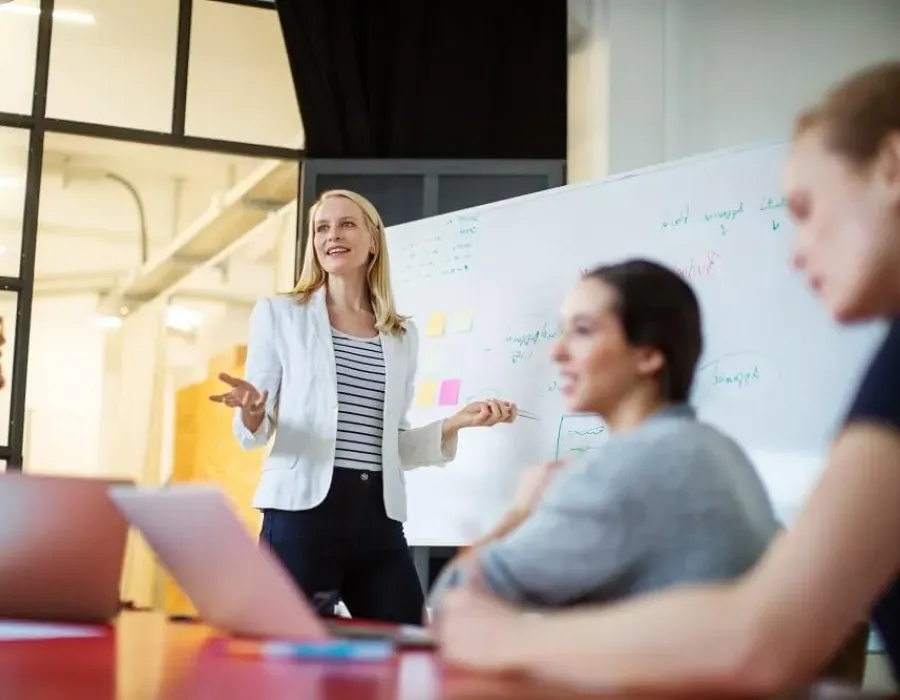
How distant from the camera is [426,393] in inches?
109

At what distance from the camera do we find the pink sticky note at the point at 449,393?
8.92 ft

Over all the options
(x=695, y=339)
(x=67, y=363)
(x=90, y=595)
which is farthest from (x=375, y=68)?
(x=695, y=339)

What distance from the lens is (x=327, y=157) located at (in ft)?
10.7

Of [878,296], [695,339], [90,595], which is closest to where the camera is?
[878,296]

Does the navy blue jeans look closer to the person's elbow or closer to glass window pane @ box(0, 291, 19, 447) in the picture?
the person's elbow

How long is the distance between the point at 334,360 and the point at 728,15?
1.83m

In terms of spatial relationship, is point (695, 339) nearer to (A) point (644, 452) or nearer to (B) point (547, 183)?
(A) point (644, 452)

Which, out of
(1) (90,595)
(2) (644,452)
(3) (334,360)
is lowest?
(1) (90,595)

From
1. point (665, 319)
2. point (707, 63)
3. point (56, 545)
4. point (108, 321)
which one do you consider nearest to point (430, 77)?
point (707, 63)

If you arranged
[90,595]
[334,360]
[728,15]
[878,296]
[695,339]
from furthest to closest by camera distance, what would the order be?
1. [728,15]
2. [334,360]
3. [90,595]
4. [695,339]
5. [878,296]

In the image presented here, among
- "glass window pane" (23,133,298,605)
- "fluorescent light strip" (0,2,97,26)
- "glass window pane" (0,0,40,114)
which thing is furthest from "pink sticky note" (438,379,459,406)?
"fluorescent light strip" (0,2,97,26)

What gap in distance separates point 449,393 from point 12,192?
5.17 feet

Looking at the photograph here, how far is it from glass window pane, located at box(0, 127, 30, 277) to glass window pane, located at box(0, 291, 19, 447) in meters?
0.09

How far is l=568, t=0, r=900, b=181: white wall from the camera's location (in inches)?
118
